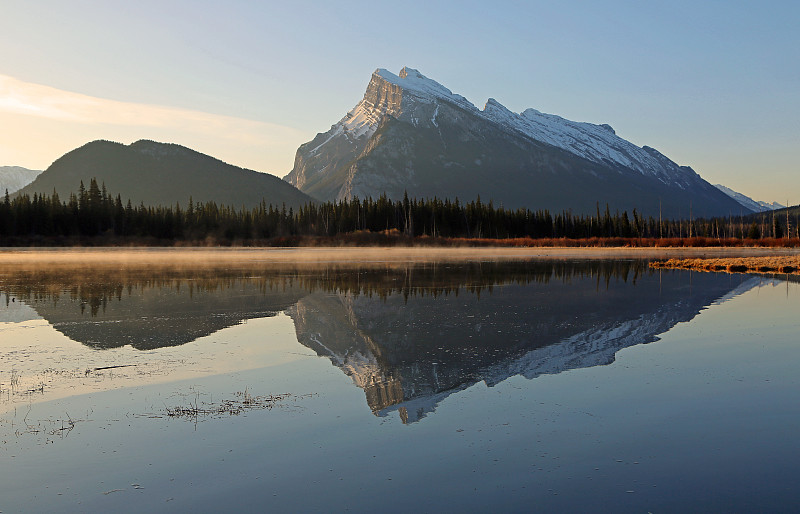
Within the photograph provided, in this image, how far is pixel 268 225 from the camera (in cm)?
18588

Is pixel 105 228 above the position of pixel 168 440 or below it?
above

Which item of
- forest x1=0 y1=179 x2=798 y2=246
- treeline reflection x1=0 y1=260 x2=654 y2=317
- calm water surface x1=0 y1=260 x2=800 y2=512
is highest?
forest x1=0 y1=179 x2=798 y2=246

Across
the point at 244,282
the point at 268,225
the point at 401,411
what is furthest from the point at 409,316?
the point at 268,225

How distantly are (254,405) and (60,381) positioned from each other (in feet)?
14.8

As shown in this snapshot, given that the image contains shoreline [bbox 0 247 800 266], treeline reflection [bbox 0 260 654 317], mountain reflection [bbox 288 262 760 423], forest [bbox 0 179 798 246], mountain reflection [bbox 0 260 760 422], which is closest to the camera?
mountain reflection [bbox 288 262 760 423]

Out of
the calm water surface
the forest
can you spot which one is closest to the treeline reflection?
the calm water surface

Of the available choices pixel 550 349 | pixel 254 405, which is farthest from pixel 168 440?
pixel 550 349

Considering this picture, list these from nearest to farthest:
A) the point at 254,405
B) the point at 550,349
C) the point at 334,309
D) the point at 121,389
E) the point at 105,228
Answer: the point at 254,405 → the point at 121,389 → the point at 550,349 → the point at 334,309 → the point at 105,228

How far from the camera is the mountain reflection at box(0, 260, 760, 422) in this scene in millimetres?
13383

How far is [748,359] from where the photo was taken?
550 inches

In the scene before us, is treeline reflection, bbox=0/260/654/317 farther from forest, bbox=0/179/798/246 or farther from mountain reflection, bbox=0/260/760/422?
forest, bbox=0/179/798/246

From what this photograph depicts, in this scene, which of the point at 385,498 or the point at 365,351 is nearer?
the point at 385,498

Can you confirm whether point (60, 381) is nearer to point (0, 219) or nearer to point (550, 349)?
point (550, 349)

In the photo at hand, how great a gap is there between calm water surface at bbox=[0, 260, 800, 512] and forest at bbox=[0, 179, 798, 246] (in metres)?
114
